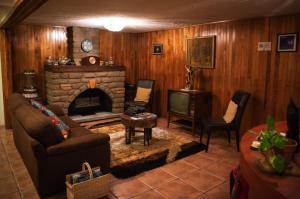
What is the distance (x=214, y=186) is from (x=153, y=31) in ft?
14.6

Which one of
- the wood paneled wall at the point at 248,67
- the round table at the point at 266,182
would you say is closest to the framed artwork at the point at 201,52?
the wood paneled wall at the point at 248,67

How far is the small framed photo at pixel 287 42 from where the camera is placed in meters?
3.94

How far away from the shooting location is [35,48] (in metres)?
5.56

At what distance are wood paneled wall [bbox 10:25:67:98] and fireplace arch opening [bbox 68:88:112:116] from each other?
0.74 m

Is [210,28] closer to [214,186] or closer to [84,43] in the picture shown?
[84,43]

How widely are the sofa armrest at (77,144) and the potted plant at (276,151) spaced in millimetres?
1942

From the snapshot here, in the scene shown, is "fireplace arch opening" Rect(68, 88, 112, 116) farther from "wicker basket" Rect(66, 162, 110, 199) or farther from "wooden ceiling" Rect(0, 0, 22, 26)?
"wicker basket" Rect(66, 162, 110, 199)

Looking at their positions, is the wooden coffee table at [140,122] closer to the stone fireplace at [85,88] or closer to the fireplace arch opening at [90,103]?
the stone fireplace at [85,88]

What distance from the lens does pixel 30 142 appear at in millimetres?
2666

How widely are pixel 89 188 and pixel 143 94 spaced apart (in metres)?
3.79

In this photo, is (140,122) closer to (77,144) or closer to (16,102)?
(77,144)

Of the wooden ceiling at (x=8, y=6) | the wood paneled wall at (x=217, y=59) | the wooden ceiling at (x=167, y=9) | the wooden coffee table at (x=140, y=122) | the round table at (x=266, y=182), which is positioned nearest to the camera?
the round table at (x=266, y=182)

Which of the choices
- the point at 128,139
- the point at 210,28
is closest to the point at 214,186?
the point at 128,139

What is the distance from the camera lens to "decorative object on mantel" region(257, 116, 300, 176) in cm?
152
